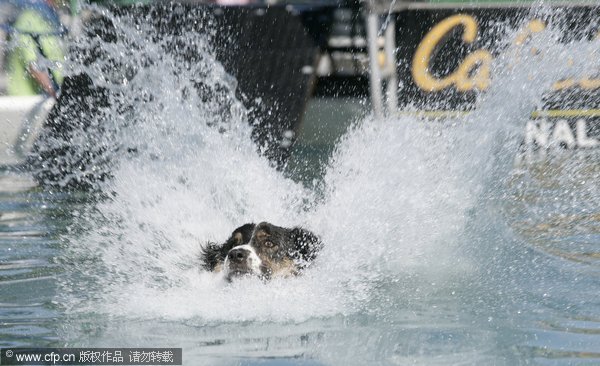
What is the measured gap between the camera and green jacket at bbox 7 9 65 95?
41.9ft

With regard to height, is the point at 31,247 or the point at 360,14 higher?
the point at 360,14

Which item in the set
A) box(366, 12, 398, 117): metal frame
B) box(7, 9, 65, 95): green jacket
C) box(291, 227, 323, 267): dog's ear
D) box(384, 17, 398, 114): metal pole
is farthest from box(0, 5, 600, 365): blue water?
box(7, 9, 65, 95): green jacket

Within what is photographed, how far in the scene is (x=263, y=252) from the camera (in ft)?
19.5

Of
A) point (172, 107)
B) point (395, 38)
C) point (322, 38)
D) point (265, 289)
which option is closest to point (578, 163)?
point (395, 38)

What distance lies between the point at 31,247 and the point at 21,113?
4.57 meters

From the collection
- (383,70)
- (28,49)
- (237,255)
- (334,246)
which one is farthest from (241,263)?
(28,49)

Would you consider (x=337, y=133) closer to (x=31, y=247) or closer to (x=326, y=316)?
(x=31, y=247)

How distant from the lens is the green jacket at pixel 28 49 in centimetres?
1276

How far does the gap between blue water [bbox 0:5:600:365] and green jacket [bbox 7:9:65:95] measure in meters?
2.50

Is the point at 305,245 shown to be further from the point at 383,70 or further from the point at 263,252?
the point at 383,70

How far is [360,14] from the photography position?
12.4 meters

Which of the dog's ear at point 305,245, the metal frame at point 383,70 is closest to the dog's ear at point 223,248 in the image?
the dog's ear at point 305,245

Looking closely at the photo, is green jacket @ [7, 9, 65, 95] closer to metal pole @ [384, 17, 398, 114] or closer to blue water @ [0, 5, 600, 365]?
blue water @ [0, 5, 600, 365]

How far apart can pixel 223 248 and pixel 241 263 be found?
61cm
